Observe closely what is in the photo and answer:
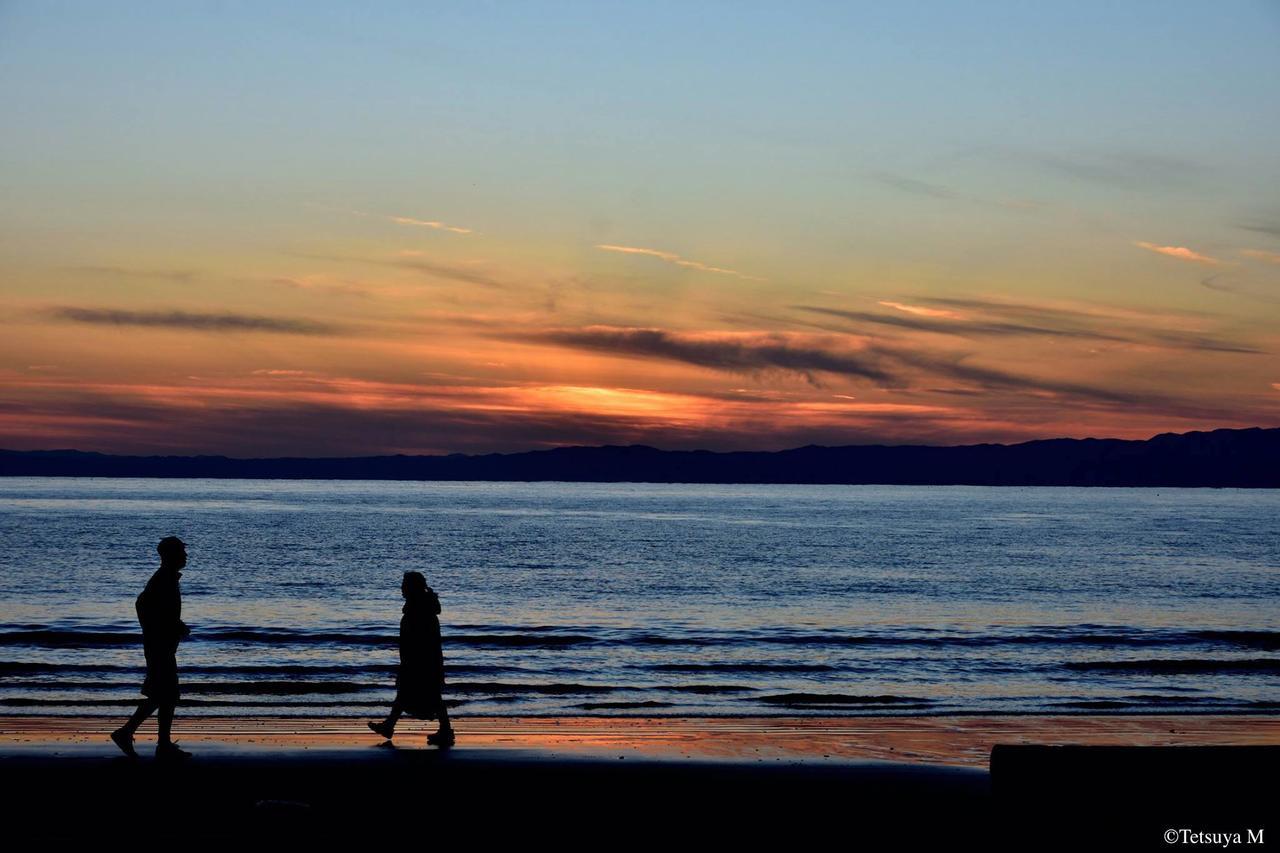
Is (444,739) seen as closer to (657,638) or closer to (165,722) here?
(165,722)

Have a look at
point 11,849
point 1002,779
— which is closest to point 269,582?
point 11,849

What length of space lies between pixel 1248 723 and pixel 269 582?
1452 inches

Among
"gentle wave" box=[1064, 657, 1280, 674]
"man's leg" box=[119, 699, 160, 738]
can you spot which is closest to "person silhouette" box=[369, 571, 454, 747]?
"man's leg" box=[119, 699, 160, 738]

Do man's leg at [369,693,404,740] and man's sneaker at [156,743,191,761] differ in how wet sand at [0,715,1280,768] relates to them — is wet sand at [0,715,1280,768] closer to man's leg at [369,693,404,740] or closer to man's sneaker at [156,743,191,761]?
man's leg at [369,693,404,740]

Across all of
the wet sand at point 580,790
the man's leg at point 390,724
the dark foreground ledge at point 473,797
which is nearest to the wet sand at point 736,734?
the wet sand at point 580,790

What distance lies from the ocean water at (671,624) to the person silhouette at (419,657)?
215 inches

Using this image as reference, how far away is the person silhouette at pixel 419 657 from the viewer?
13.4 meters

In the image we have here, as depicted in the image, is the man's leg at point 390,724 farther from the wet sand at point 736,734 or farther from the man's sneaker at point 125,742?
the man's sneaker at point 125,742

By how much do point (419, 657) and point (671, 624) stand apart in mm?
21674

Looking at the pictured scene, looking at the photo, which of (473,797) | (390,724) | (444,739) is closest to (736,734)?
(444,739)

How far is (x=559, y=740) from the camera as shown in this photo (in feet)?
51.6

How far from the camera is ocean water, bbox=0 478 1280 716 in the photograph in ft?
68.6

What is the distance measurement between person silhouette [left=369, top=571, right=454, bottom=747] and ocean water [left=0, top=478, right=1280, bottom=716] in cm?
545

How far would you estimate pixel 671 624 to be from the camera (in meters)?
34.5
